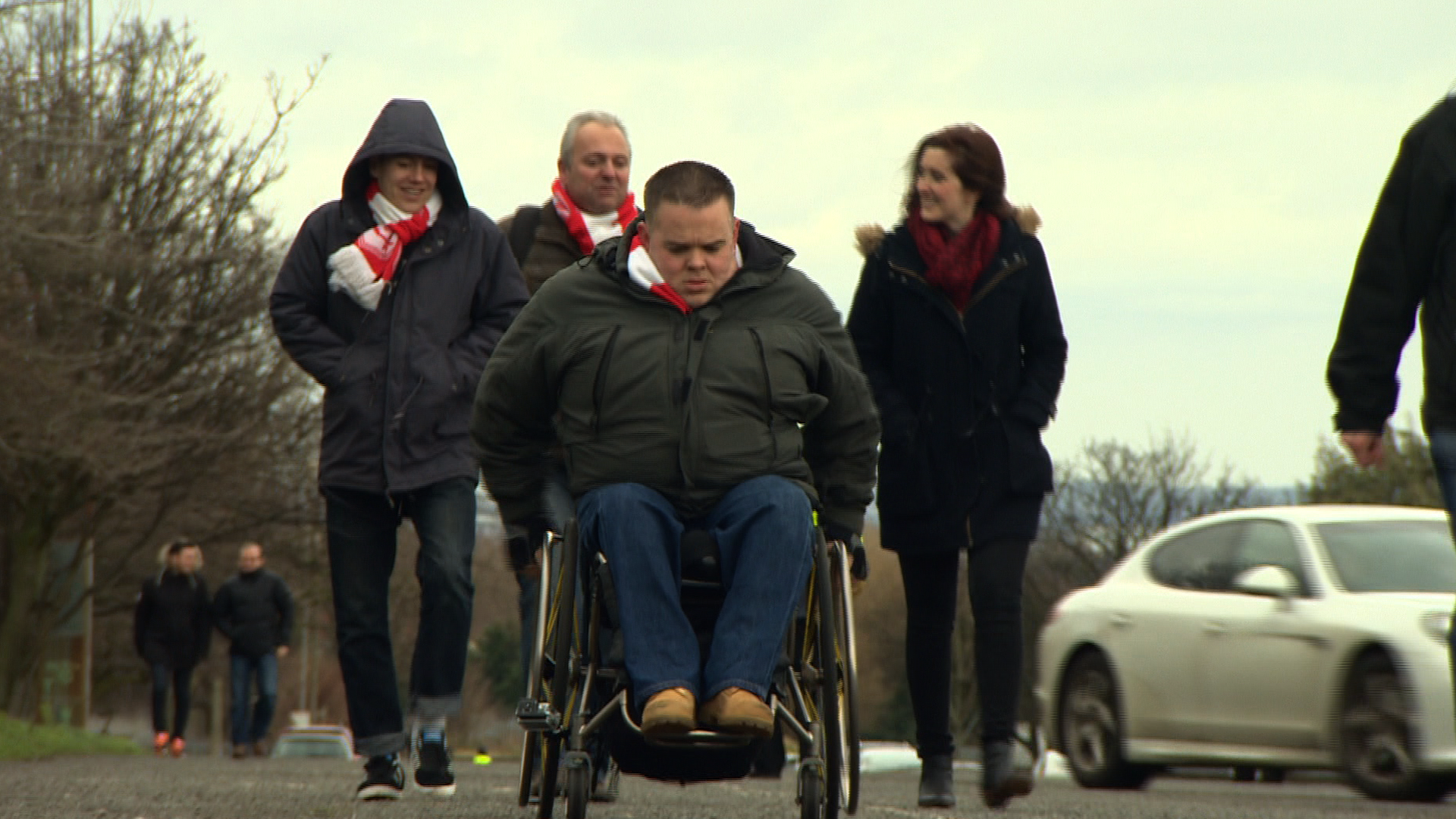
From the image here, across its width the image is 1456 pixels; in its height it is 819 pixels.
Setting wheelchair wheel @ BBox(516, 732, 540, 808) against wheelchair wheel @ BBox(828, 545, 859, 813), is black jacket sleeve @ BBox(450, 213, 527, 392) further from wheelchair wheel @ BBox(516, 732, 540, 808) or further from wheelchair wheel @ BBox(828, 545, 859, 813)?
wheelchair wheel @ BBox(828, 545, 859, 813)

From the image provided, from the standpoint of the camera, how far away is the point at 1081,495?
6681 centimetres

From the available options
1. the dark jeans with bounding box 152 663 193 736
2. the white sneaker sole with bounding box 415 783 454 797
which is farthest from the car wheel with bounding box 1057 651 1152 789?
the dark jeans with bounding box 152 663 193 736

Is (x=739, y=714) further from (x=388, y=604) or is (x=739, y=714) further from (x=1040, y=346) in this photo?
(x=1040, y=346)

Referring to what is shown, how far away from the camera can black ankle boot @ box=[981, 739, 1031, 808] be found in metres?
7.79

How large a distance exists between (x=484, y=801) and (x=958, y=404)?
2026 mm

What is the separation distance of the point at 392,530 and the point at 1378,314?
3.78 metres

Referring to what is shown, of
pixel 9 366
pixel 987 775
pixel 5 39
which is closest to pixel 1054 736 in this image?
pixel 987 775

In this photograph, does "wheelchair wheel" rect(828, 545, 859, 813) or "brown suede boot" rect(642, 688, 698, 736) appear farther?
"wheelchair wheel" rect(828, 545, 859, 813)

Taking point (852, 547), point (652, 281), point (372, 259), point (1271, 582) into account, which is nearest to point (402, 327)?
point (372, 259)

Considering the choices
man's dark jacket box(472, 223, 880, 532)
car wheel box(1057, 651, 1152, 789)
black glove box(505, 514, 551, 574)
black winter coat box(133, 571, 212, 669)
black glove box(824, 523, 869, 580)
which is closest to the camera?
man's dark jacket box(472, 223, 880, 532)

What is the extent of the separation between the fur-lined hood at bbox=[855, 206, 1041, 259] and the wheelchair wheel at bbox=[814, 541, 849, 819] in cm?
289

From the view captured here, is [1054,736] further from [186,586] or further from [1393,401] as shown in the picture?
[186,586]

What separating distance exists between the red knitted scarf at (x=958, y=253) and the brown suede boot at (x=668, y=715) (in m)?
3.04

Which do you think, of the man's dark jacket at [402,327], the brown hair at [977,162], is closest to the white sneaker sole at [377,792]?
the man's dark jacket at [402,327]
